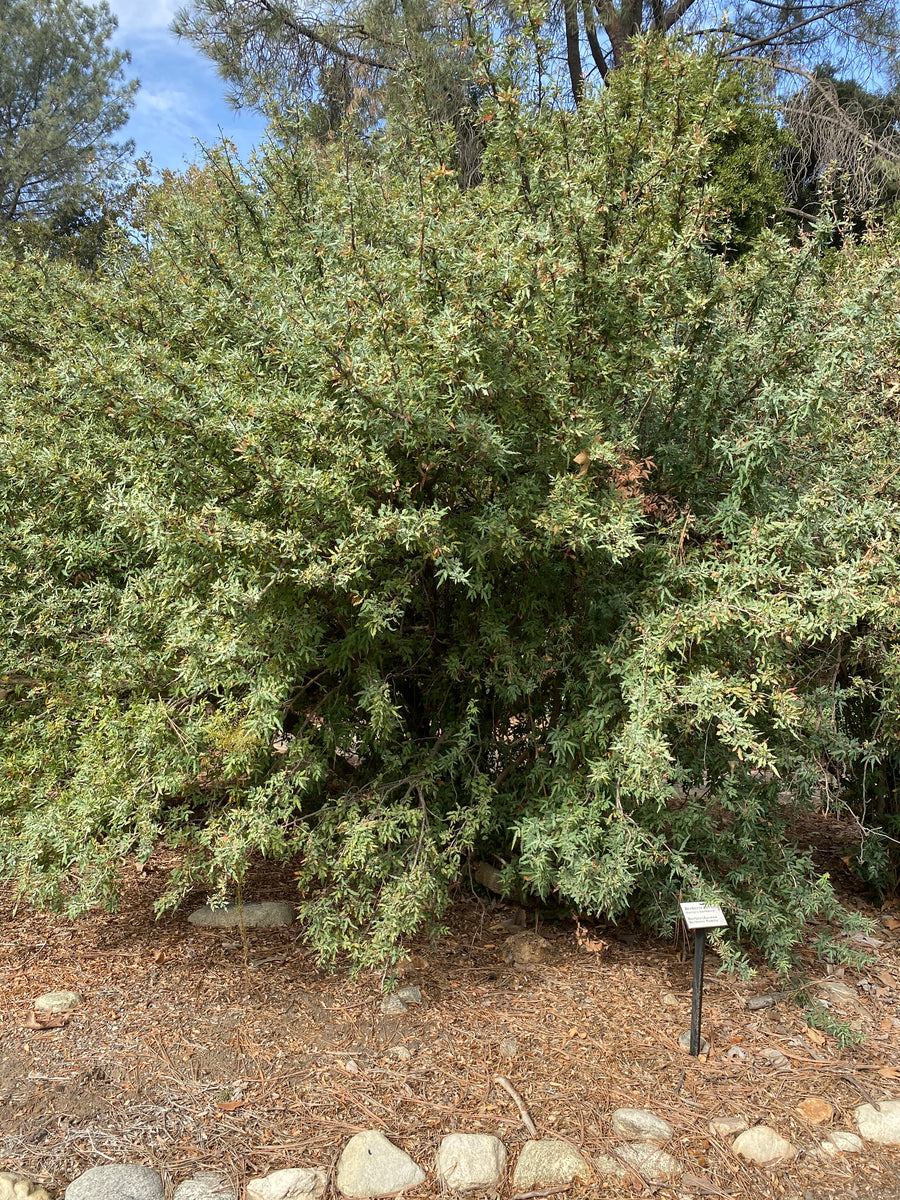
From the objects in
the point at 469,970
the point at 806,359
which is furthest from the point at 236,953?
the point at 806,359

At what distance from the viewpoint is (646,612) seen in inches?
120

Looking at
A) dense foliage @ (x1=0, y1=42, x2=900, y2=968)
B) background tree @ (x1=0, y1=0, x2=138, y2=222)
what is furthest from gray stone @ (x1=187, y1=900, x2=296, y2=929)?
background tree @ (x1=0, y1=0, x2=138, y2=222)

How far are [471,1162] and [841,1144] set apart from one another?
3.68 feet

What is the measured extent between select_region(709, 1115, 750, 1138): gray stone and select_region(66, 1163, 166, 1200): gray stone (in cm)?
158

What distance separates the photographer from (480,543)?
2.88 meters

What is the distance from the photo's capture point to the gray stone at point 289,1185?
2.46 m

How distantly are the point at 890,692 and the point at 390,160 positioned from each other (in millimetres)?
2978

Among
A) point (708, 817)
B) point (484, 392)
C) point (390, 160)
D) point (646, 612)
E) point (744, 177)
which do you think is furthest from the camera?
point (744, 177)

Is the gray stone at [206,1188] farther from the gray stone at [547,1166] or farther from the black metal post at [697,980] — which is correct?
the black metal post at [697,980]

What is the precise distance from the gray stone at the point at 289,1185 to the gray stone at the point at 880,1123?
163 cm

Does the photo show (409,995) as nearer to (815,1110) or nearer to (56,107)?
(815,1110)

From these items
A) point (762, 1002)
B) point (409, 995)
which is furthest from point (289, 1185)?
point (762, 1002)

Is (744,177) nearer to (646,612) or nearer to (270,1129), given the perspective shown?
(646,612)

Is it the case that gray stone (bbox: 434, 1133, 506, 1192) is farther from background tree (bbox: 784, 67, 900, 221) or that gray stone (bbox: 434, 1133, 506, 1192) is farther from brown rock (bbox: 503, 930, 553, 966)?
background tree (bbox: 784, 67, 900, 221)
